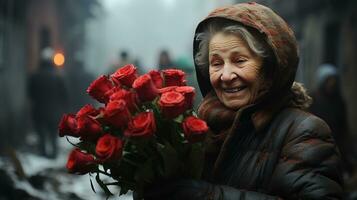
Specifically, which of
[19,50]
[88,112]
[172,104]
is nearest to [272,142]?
[172,104]

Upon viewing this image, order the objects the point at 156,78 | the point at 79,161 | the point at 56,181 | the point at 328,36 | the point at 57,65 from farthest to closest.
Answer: the point at 328,36
the point at 57,65
the point at 56,181
the point at 156,78
the point at 79,161

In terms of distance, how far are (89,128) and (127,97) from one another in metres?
0.16

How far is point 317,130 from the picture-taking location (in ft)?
6.72

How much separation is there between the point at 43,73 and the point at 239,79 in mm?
8906

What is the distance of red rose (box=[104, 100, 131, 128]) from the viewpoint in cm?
192

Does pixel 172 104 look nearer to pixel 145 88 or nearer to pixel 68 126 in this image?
pixel 145 88

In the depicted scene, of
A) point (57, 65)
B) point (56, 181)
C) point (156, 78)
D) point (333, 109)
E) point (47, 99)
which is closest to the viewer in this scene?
point (156, 78)

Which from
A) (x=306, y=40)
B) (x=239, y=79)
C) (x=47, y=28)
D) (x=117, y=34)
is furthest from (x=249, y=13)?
(x=117, y=34)

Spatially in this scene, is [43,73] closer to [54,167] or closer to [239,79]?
[54,167]

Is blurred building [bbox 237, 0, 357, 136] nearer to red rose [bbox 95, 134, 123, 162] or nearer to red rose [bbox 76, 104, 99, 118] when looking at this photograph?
red rose [bbox 76, 104, 99, 118]

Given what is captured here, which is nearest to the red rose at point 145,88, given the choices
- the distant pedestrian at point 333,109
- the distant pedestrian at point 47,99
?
the distant pedestrian at point 333,109

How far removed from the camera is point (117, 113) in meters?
1.92

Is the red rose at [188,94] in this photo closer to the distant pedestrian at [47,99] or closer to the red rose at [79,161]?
the red rose at [79,161]

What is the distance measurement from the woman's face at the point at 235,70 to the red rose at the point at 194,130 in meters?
0.25
